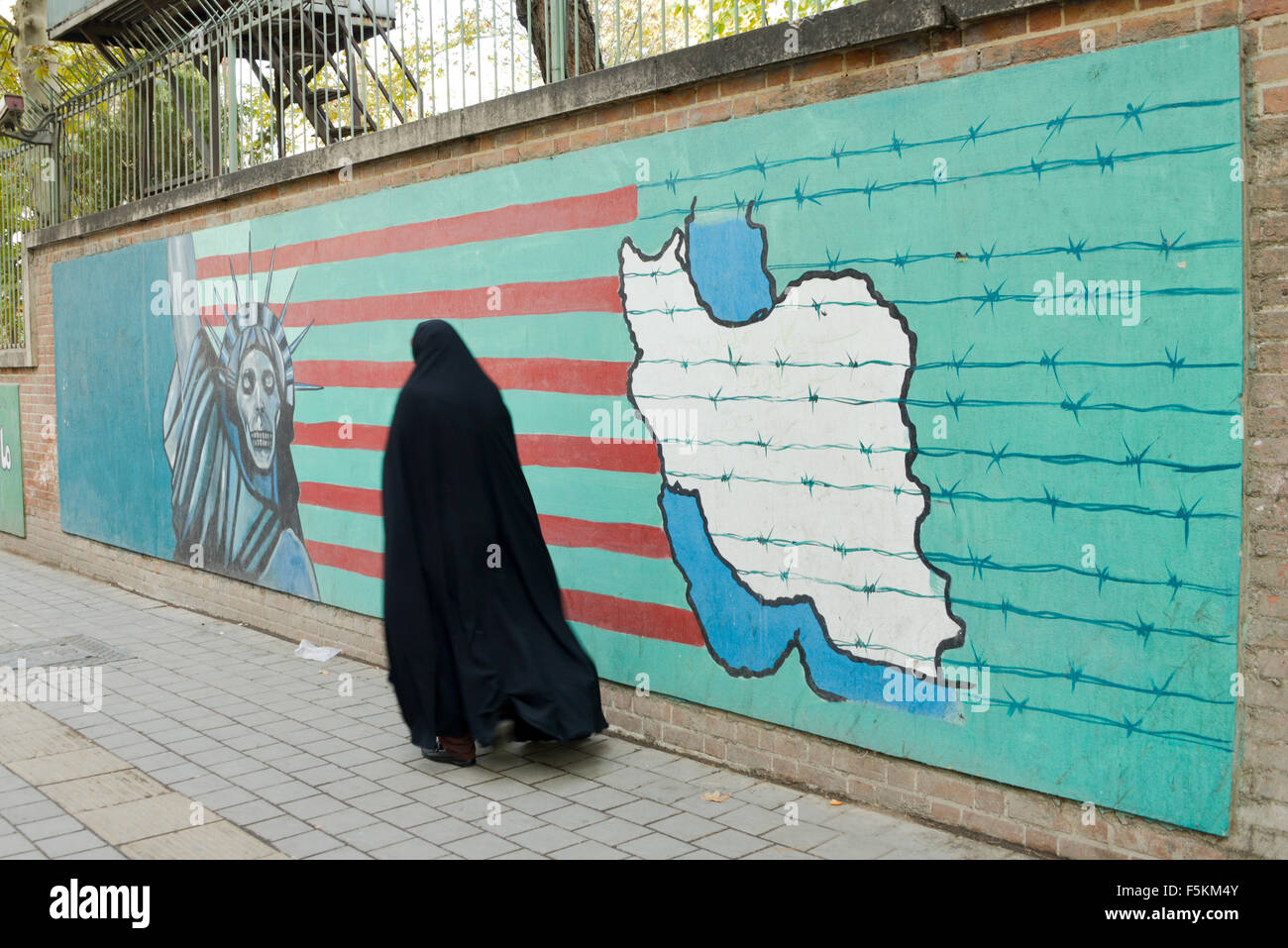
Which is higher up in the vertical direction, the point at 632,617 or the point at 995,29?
the point at 995,29

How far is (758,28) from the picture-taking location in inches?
191

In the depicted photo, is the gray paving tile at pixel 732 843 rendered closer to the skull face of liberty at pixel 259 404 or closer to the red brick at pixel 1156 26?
the red brick at pixel 1156 26

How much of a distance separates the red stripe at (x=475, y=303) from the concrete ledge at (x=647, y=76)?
2.85ft

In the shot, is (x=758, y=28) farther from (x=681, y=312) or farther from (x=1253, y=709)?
(x=1253, y=709)

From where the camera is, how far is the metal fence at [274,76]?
19.3 feet

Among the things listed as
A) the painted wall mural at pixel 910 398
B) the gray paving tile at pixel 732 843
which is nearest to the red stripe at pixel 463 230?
the painted wall mural at pixel 910 398

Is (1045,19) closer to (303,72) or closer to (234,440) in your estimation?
(303,72)

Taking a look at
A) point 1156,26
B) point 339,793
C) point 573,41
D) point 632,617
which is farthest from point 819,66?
point 339,793

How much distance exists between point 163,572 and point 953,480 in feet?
25.3

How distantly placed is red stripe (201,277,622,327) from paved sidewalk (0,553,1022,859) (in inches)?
86.3

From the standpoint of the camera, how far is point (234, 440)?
8.84m

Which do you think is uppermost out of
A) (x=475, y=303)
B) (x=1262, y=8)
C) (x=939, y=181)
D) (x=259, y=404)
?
(x=1262, y=8)

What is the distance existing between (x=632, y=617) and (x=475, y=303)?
210cm
